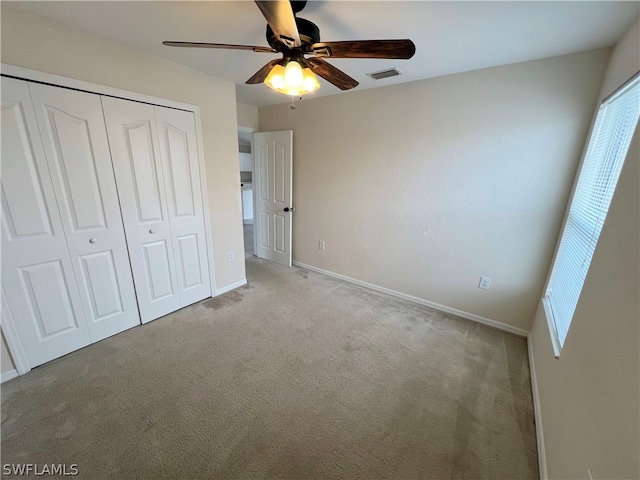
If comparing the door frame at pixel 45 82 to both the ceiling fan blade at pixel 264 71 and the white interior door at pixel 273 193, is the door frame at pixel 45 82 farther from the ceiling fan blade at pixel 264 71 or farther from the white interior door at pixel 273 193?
the white interior door at pixel 273 193

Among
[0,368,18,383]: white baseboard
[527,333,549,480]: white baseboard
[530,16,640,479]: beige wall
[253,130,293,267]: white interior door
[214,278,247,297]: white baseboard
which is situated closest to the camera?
[530,16,640,479]: beige wall

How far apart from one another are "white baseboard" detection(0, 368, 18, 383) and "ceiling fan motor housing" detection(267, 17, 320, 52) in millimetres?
2728

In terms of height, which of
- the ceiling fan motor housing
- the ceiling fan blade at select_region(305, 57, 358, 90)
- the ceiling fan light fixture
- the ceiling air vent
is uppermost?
the ceiling air vent

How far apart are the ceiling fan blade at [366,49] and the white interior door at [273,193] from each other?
2.20 meters

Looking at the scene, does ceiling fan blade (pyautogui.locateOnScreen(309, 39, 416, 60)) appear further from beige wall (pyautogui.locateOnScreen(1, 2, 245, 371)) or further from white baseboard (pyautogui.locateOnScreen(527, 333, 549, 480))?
white baseboard (pyautogui.locateOnScreen(527, 333, 549, 480))

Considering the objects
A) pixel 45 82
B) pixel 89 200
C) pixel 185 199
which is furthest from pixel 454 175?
pixel 45 82

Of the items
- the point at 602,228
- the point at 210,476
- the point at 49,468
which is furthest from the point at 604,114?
the point at 49,468

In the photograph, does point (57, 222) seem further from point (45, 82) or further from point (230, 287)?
point (230, 287)

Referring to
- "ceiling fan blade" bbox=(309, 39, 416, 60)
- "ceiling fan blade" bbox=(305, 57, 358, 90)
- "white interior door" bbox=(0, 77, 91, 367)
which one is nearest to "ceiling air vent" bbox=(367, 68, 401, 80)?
"ceiling fan blade" bbox=(305, 57, 358, 90)

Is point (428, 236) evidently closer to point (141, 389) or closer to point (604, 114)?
point (604, 114)

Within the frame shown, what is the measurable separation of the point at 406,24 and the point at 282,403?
251 cm

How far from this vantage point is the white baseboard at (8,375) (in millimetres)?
1707

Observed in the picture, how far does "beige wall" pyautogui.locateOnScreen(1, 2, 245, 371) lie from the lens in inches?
62.2

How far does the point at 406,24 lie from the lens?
1.55 m
